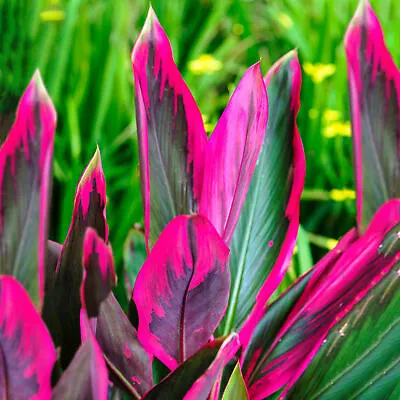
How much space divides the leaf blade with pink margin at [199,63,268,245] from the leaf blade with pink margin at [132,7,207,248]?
0.06ft

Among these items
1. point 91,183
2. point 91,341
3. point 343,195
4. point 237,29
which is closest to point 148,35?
point 91,183

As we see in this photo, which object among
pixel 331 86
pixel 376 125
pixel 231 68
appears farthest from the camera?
pixel 231 68

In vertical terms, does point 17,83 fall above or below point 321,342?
above

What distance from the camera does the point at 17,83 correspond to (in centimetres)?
137

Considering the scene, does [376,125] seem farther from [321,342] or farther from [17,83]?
[17,83]

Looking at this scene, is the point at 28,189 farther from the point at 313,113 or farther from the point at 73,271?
the point at 313,113

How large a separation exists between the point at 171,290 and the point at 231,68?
54.6 inches

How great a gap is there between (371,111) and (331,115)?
0.87m

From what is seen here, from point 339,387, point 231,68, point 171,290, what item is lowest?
point 339,387

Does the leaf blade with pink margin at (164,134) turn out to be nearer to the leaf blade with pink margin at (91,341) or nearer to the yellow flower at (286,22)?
the leaf blade with pink margin at (91,341)

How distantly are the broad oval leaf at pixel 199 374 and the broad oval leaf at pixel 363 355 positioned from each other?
0.09m

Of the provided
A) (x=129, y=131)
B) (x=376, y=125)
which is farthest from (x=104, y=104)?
(x=376, y=125)

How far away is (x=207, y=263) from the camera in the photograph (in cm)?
36

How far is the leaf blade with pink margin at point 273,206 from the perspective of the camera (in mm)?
484
